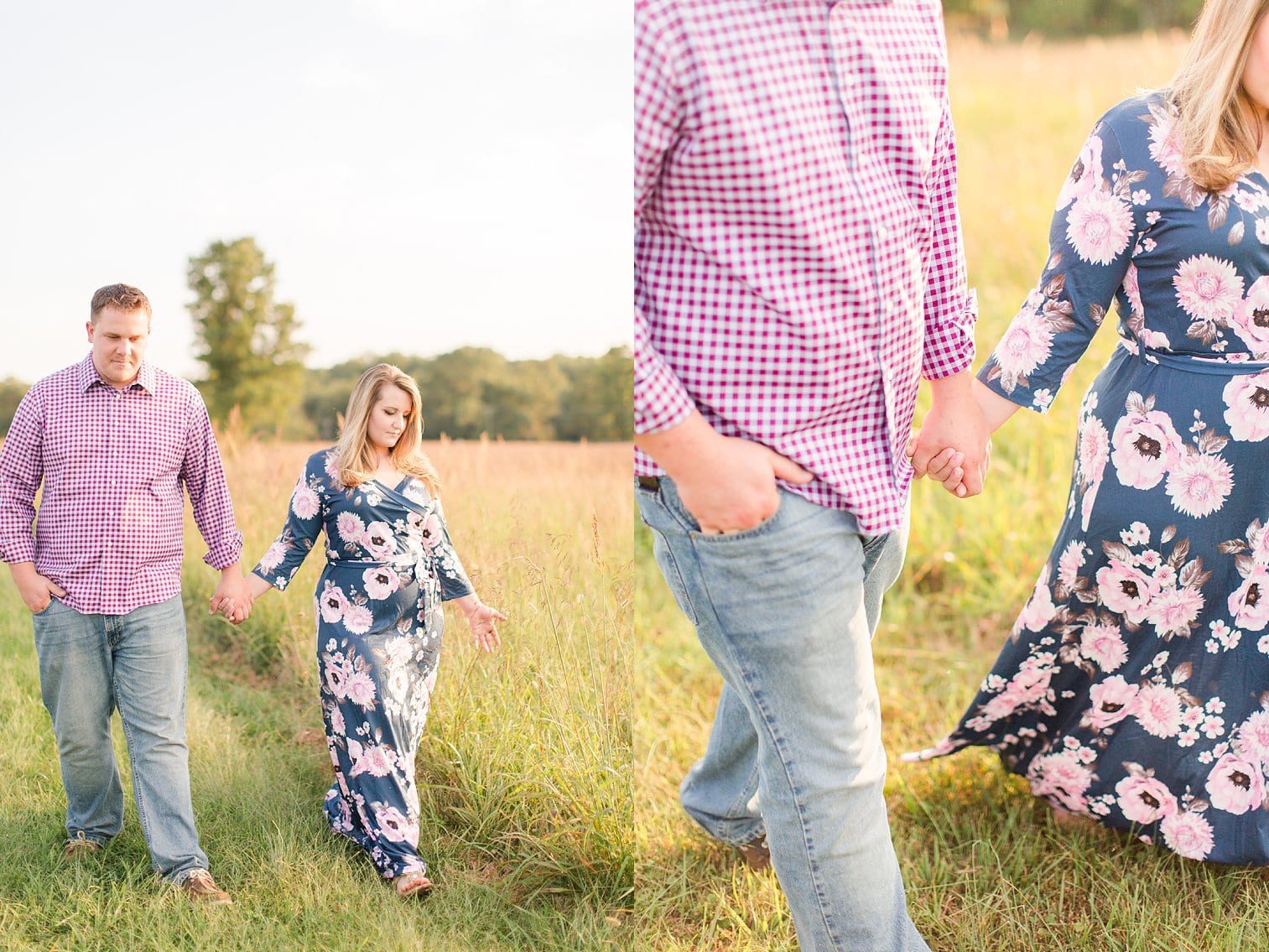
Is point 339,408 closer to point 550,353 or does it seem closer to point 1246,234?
point 550,353

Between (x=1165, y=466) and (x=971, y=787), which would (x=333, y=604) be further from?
(x=1165, y=466)

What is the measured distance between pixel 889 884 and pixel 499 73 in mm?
1639

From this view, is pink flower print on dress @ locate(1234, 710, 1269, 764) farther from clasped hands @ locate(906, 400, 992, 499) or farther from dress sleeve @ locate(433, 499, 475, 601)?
dress sleeve @ locate(433, 499, 475, 601)

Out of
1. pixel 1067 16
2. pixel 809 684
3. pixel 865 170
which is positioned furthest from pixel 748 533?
pixel 1067 16

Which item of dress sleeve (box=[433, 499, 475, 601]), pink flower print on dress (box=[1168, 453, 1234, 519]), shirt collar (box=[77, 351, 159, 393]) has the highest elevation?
shirt collar (box=[77, 351, 159, 393])

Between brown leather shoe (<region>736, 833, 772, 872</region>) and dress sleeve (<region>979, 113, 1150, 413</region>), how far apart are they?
3.48 ft

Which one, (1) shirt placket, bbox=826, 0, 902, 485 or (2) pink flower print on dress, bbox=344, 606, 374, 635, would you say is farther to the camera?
(2) pink flower print on dress, bbox=344, 606, 374, 635

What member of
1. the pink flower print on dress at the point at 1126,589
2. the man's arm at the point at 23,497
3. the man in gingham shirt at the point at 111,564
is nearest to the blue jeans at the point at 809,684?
the pink flower print on dress at the point at 1126,589

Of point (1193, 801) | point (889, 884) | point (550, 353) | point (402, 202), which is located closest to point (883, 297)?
point (889, 884)

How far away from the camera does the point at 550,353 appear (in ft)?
7.85

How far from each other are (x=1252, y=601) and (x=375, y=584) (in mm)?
1740

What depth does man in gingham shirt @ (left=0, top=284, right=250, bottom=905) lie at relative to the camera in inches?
85.2

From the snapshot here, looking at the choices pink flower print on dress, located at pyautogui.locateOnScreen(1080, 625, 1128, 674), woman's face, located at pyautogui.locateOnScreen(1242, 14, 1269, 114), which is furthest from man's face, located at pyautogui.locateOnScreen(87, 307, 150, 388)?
woman's face, located at pyautogui.locateOnScreen(1242, 14, 1269, 114)

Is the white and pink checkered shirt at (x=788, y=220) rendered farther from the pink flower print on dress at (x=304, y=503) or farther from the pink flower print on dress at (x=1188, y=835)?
the pink flower print on dress at (x=1188, y=835)
